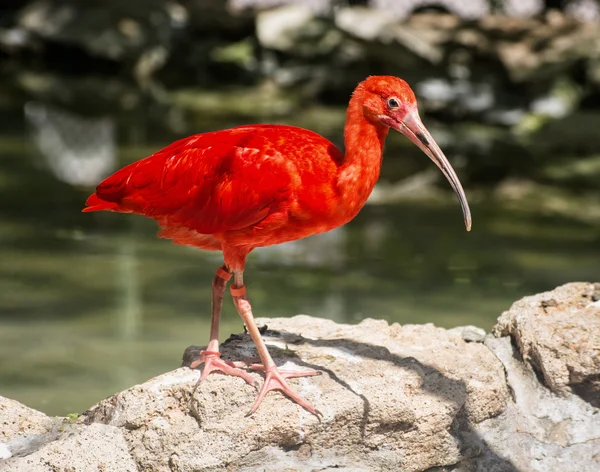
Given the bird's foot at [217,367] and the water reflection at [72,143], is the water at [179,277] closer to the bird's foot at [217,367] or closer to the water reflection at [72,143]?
the water reflection at [72,143]

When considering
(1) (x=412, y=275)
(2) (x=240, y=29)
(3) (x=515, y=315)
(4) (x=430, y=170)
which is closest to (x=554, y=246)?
(1) (x=412, y=275)

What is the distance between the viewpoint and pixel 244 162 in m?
4.57

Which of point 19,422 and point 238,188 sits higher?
point 238,188

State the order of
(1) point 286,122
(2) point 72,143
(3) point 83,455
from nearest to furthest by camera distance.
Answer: (3) point 83,455, (2) point 72,143, (1) point 286,122

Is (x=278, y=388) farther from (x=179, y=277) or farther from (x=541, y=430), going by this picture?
(x=179, y=277)

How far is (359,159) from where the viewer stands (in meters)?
4.45

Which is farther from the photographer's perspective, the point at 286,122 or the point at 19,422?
the point at 286,122

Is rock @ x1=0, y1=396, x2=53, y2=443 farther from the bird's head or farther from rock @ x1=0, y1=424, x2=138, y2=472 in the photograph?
the bird's head

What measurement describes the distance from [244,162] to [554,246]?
5.72m

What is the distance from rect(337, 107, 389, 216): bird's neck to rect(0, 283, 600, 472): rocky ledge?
0.80 metres

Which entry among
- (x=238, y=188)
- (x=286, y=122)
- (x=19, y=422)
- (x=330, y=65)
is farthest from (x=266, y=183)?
(x=330, y=65)

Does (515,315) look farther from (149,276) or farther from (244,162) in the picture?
(149,276)

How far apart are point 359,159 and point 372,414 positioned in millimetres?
1059

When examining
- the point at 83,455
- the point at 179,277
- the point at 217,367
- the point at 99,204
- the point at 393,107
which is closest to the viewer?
the point at 83,455
